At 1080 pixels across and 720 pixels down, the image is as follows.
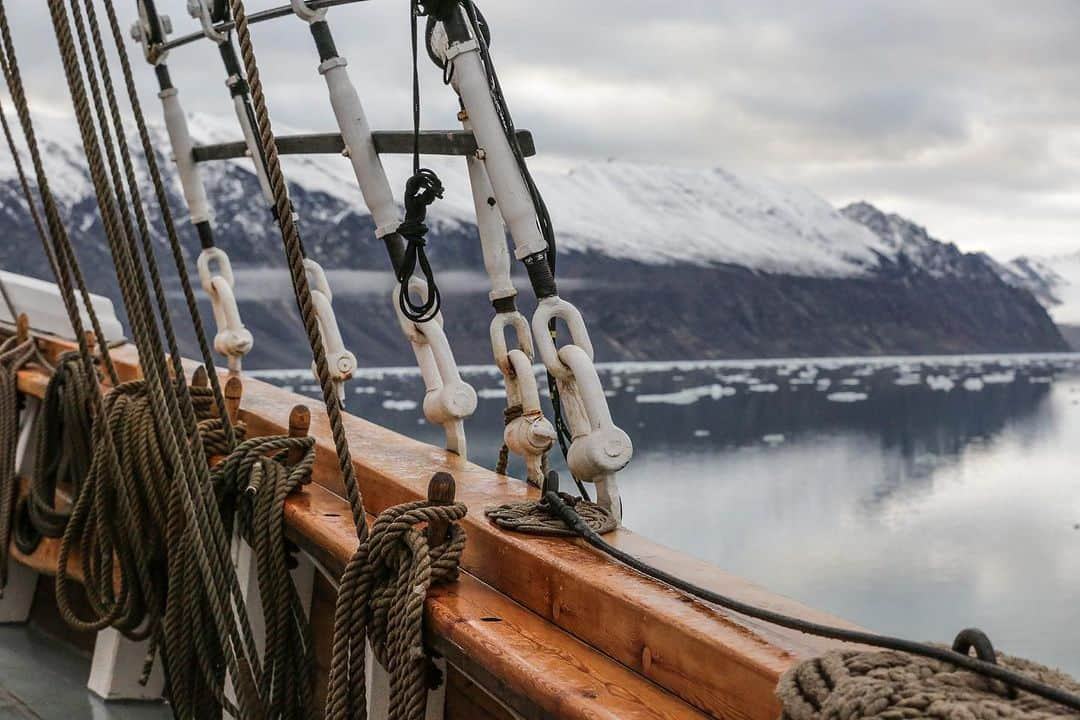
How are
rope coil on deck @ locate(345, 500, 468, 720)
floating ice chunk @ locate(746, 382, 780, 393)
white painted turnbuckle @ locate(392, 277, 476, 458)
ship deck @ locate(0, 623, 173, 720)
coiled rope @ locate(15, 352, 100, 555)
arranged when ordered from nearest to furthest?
rope coil on deck @ locate(345, 500, 468, 720) → white painted turnbuckle @ locate(392, 277, 476, 458) → ship deck @ locate(0, 623, 173, 720) → coiled rope @ locate(15, 352, 100, 555) → floating ice chunk @ locate(746, 382, 780, 393)

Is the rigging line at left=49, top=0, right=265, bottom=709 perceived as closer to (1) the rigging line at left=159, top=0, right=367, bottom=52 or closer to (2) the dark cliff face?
(1) the rigging line at left=159, top=0, right=367, bottom=52

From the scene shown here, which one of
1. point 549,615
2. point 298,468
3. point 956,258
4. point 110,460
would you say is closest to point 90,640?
point 110,460

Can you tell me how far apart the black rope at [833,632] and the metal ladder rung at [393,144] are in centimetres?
57

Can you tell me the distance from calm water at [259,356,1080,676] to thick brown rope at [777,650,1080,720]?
15835 mm

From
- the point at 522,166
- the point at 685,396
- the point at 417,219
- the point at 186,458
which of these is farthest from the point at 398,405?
the point at 522,166

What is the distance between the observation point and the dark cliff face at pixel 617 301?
249 ft

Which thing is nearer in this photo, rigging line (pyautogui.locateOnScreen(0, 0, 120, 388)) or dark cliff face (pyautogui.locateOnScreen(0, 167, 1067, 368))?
rigging line (pyautogui.locateOnScreen(0, 0, 120, 388))

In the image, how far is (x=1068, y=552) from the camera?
2411cm

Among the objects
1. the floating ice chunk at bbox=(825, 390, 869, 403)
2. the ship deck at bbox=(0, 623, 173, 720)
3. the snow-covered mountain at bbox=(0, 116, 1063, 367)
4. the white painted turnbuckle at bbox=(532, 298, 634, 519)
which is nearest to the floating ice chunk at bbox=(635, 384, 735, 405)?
the floating ice chunk at bbox=(825, 390, 869, 403)

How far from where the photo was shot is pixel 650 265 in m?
86.4

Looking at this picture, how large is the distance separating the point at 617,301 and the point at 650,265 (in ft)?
22.2

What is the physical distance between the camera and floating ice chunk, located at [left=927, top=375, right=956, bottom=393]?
56112 millimetres

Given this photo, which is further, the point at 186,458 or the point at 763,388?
the point at 763,388

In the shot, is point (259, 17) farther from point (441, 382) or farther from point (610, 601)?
point (610, 601)
